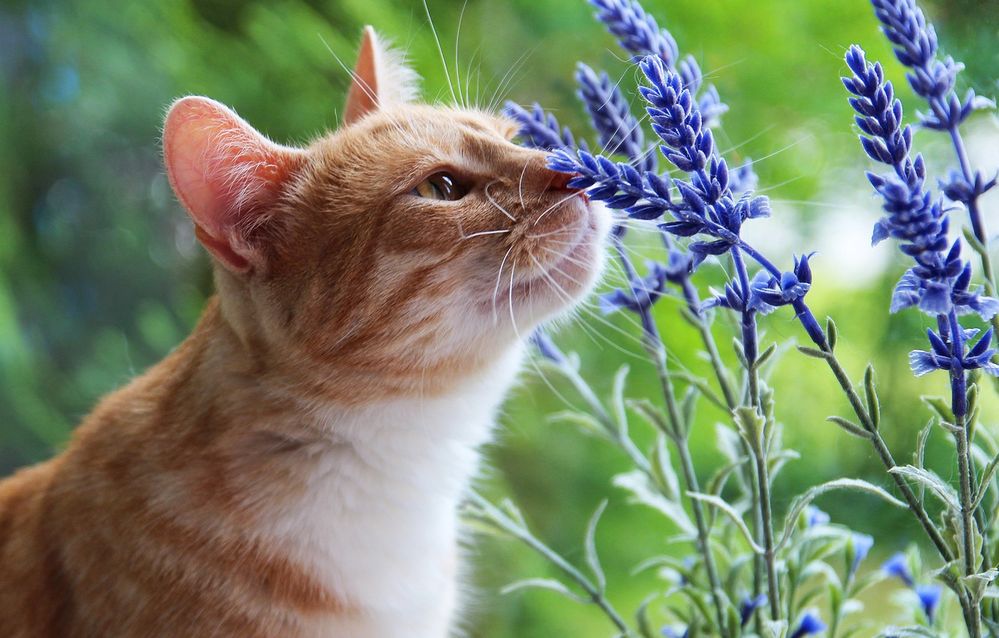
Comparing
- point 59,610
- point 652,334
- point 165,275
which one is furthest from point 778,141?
point 165,275

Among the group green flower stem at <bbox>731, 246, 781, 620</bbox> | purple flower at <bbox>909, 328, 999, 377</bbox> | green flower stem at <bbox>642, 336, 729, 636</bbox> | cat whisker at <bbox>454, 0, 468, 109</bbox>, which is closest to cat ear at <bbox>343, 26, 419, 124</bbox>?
cat whisker at <bbox>454, 0, 468, 109</bbox>

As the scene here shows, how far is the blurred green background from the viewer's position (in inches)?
35.0

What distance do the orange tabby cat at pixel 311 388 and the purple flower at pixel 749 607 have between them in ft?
0.99

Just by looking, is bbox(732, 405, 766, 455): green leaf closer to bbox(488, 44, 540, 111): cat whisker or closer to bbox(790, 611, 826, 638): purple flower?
bbox(790, 611, 826, 638): purple flower

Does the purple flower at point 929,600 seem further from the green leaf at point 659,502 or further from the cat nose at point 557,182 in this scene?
the cat nose at point 557,182

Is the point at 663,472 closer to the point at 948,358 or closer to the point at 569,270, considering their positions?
the point at 569,270

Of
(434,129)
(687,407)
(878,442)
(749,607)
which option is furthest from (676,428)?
(434,129)

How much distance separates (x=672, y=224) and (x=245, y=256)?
1.53 feet

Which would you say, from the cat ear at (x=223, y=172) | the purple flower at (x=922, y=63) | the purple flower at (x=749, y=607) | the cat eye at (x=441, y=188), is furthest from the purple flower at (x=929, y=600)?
the cat ear at (x=223, y=172)

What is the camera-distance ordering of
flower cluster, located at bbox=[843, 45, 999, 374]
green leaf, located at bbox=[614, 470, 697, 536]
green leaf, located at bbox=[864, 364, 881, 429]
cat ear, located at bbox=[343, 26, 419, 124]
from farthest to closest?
1. cat ear, located at bbox=[343, 26, 419, 124]
2. green leaf, located at bbox=[614, 470, 697, 536]
3. green leaf, located at bbox=[864, 364, 881, 429]
4. flower cluster, located at bbox=[843, 45, 999, 374]

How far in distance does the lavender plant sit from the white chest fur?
16 cm

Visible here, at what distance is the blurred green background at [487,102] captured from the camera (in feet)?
2.92

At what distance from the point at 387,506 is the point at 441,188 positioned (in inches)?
12.7

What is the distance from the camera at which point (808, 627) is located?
72 centimetres
